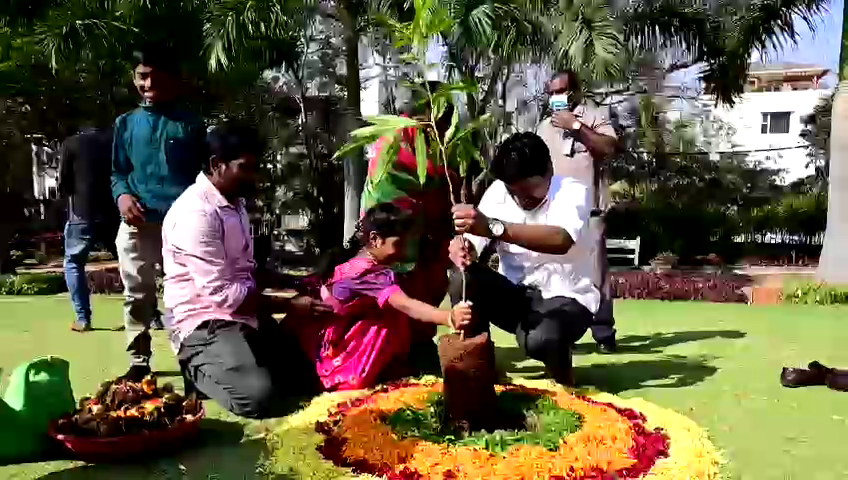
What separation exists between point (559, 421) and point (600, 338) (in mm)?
1989

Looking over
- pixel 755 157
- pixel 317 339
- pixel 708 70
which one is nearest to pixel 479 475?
pixel 317 339

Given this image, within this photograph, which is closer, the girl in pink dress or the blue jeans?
the girl in pink dress

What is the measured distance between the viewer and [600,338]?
5012 millimetres

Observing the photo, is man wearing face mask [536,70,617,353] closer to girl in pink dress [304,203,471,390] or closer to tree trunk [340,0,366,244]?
girl in pink dress [304,203,471,390]

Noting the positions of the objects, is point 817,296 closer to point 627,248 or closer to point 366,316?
point 366,316

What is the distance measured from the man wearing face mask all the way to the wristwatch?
140 centimetres

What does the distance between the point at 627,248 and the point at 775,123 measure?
68.3 feet

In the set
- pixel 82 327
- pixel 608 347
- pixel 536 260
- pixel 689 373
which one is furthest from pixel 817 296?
pixel 82 327

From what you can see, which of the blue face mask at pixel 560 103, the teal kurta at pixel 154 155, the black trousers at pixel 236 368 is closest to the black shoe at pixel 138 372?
the black trousers at pixel 236 368

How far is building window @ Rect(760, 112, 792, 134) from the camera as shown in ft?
100

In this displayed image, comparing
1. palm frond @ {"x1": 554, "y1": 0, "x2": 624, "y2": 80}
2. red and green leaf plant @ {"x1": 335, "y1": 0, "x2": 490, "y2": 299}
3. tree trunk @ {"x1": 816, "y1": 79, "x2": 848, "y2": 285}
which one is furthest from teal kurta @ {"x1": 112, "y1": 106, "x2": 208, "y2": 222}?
tree trunk @ {"x1": 816, "y1": 79, "x2": 848, "y2": 285}

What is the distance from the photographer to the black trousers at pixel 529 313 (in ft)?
12.0

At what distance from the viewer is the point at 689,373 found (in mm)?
4395

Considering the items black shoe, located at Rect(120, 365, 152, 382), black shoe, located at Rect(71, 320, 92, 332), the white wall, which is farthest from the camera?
the white wall
